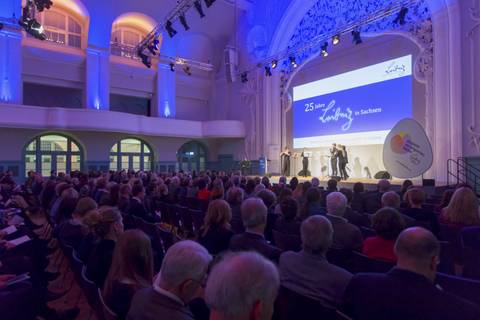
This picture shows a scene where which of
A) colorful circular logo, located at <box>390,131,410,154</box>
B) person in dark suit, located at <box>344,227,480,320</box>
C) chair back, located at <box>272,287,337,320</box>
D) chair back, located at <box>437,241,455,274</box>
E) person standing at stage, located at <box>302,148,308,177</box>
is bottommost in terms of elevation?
chair back, located at <box>437,241,455,274</box>

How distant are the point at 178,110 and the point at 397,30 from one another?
40.7ft

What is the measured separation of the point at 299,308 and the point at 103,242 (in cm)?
161

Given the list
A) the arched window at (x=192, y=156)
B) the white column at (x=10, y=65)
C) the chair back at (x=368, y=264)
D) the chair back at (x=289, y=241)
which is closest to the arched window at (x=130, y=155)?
the arched window at (x=192, y=156)

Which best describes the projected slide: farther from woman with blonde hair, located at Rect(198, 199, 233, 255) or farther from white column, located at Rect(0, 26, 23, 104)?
white column, located at Rect(0, 26, 23, 104)

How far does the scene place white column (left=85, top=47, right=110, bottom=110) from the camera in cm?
1670

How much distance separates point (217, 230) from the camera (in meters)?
3.22

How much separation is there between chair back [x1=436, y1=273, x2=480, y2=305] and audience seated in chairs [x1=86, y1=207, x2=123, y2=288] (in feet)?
7.03

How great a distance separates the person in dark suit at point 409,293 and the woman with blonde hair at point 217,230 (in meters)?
1.47

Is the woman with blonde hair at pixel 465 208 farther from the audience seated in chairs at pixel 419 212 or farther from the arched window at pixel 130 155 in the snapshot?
the arched window at pixel 130 155

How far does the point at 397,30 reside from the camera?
12.1 metres

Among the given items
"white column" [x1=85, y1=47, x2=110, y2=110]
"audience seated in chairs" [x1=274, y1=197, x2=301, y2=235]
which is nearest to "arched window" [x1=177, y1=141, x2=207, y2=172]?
"white column" [x1=85, y1=47, x2=110, y2=110]

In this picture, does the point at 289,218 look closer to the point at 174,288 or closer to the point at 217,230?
the point at 217,230

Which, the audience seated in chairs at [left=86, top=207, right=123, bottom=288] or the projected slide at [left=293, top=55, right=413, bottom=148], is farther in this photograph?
the projected slide at [left=293, top=55, right=413, bottom=148]

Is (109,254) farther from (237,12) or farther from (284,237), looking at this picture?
(237,12)
